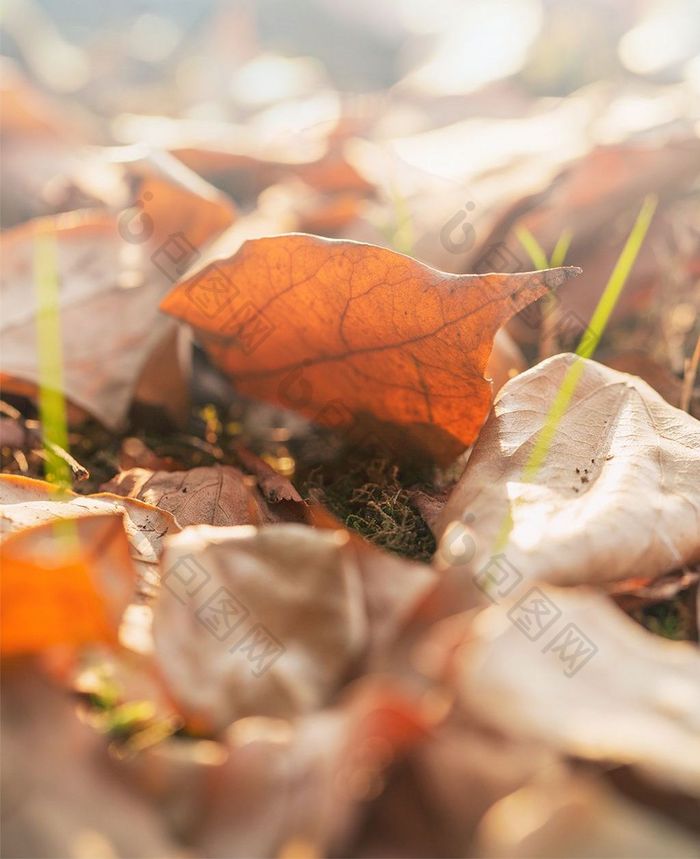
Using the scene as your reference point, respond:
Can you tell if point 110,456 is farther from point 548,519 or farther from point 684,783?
point 684,783

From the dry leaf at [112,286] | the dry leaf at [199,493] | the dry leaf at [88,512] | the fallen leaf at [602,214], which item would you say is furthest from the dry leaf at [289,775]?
the fallen leaf at [602,214]

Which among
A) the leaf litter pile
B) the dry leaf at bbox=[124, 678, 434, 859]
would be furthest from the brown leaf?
the dry leaf at bbox=[124, 678, 434, 859]

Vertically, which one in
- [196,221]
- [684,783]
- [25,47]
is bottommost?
[684,783]

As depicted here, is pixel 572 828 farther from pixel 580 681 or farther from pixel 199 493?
pixel 199 493

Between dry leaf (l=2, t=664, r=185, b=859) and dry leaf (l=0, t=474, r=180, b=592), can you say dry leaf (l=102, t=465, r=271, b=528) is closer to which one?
dry leaf (l=0, t=474, r=180, b=592)

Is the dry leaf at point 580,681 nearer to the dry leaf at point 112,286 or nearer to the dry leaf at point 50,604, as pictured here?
the dry leaf at point 50,604

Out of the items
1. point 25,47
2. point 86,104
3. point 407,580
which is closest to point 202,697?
point 407,580
